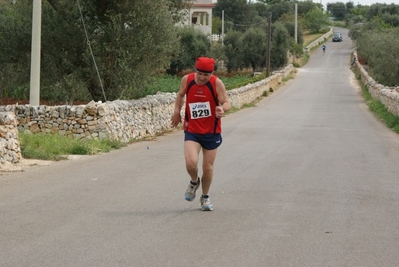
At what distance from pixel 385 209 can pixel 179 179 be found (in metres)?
3.50

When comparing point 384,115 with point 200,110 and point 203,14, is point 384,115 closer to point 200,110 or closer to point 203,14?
point 200,110

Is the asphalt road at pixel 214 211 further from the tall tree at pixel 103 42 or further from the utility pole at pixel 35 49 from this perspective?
the tall tree at pixel 103 42

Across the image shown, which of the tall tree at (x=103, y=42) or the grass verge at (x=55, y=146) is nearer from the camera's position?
the grass verge at (x=55, y=146)

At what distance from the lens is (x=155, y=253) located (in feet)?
21.1

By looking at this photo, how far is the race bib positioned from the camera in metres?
8.39

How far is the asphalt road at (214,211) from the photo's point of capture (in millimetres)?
6455

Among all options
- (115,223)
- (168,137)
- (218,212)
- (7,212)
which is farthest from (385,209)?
(168,137)

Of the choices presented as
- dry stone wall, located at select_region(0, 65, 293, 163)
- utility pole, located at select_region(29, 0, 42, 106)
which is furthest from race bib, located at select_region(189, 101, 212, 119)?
utility pole, located at select_region(29, 0, 42, 106)

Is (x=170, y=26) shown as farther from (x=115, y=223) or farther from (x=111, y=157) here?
(x=115, y=223)

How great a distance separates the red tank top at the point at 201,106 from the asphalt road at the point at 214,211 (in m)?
1.00

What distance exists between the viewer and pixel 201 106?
839cm

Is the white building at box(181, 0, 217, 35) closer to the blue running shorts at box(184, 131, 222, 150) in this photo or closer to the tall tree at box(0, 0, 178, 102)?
the tall tree at box(0, 0, 178, 102)

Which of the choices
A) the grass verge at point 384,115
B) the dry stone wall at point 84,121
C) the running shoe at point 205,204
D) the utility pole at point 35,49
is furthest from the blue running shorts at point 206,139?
the grass verge at point 384,115

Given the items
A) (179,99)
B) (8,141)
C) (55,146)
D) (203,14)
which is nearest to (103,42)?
(55,146)
